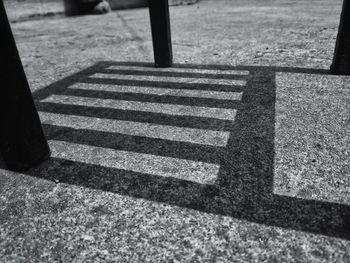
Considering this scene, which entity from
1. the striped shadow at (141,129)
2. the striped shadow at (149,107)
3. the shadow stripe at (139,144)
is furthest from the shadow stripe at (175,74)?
the shadow stripe at (139,144)

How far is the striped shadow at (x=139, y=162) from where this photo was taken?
5.44 feet

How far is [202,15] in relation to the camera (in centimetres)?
708

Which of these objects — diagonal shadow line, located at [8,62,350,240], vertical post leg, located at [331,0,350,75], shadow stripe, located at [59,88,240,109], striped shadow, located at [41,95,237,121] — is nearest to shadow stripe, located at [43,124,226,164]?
diagonal shadow line, located at [8,62,350,240]

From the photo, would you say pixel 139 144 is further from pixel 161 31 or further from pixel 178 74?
pixel 161 31

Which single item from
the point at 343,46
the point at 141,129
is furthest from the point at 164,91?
the point at 343,46

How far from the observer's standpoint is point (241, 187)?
1531 mm

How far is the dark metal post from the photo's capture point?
3169 millimetres

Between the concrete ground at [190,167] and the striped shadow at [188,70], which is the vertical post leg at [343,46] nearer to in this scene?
the concrete ground at [190,167]

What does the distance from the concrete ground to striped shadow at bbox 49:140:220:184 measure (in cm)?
1

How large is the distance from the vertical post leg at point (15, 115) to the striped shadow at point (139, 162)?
0.19m

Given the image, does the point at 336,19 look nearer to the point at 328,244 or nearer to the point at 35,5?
the point at 328,244

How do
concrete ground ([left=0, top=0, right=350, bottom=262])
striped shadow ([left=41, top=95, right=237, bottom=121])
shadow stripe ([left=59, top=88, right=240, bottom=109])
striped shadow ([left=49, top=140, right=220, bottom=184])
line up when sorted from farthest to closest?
shadow stripe ([left=59, top=88, right=240, bottom=109]), striped shadow ([left=41, top=95, right=237, bottom=121]), striped shadow ([left=49, top=140, right=220, bottom=184]), concrete ground ([left=0, top=0, right=350, bottom=262])

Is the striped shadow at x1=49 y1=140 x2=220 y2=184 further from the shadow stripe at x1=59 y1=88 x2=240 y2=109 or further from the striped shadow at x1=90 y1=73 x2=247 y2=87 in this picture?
the striped shadow at x1=90 y1=73 x2=247 y2=87

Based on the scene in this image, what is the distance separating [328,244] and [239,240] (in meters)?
0.37
